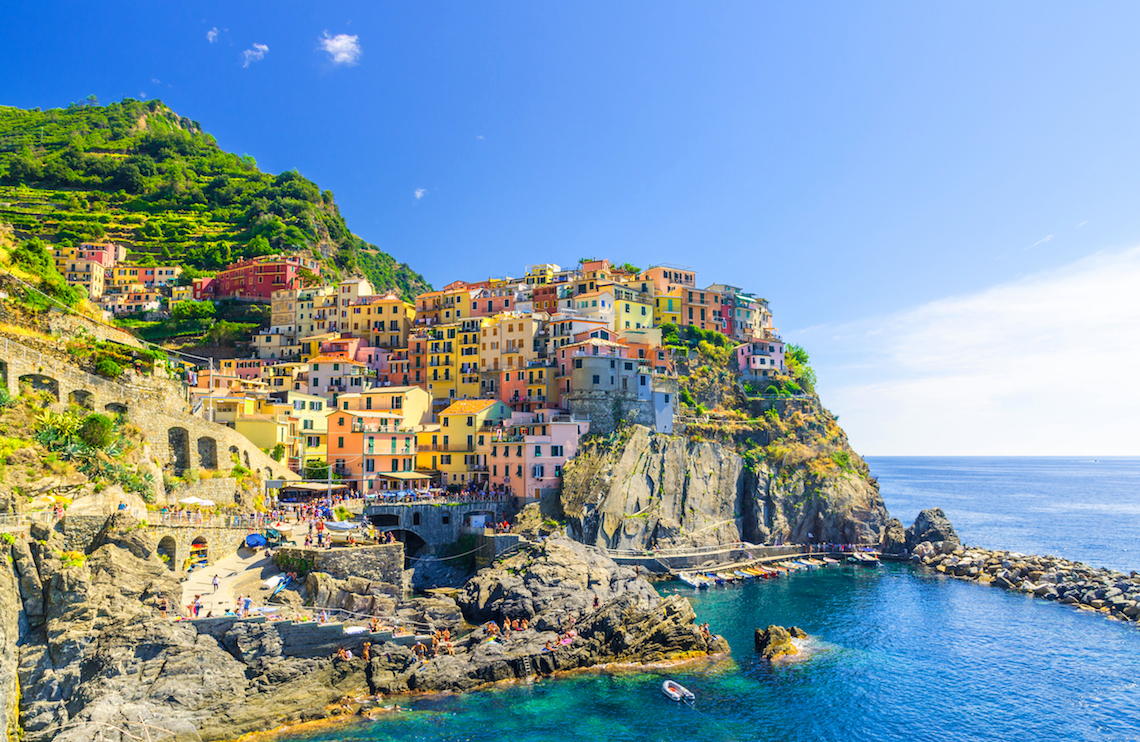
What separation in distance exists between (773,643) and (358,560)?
80.3 ft

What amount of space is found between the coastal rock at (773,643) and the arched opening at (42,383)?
1627 inches

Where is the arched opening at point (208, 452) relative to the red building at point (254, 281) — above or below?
below

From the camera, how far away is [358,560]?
41281 mm

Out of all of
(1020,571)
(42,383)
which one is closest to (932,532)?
(1020,571)

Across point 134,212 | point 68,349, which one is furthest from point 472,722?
point 134,212

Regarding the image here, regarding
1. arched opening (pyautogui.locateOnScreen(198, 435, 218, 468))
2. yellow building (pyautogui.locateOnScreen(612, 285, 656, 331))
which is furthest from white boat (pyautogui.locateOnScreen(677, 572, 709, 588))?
arched opening (pyautogui.locateOnScreen(198, 435, 218, 468))

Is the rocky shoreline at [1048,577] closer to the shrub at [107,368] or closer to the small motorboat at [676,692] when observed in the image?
the small motorboat at [676,692]

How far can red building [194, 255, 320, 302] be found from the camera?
307 ft

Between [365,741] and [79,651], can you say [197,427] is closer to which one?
[79,651]

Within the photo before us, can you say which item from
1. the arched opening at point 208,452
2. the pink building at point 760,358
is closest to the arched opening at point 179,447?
the arched opening at point 208,452

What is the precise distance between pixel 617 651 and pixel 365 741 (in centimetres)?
1449

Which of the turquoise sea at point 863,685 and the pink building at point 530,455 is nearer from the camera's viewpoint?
the turquoise sea at point 863,685

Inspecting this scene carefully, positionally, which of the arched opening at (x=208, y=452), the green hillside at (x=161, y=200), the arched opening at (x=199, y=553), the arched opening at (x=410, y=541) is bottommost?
the arched opening at (x=410, y=541)

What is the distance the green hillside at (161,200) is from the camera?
10562 cm
